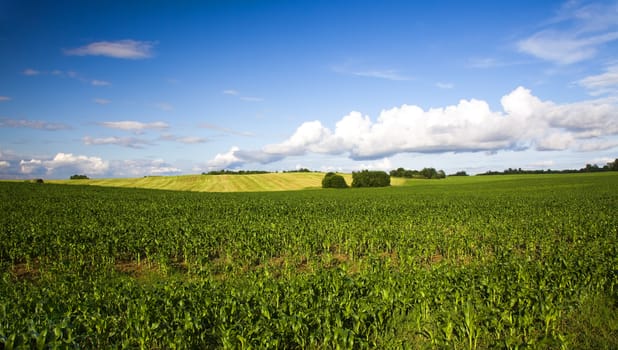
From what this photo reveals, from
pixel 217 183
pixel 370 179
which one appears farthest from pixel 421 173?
pixel 217 183

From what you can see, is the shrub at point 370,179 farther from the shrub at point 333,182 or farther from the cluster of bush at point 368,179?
Result: the shrub at point 333,182

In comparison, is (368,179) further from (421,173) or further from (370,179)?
(421,173)

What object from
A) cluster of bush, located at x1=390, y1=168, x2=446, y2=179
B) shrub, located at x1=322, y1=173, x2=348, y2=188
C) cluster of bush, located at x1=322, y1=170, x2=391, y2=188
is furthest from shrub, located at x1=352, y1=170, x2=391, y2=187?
cluster of bush, located at x1=390, y1=168, x2=446, y2=179

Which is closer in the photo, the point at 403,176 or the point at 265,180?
the point at 265,180

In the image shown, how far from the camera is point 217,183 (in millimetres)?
87500

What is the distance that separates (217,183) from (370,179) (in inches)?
1623

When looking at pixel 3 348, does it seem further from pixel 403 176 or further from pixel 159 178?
pixel 403 176

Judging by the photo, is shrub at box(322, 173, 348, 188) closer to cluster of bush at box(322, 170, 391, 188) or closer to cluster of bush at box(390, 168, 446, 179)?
cluster of bush at box(322, 170, 391, 188)

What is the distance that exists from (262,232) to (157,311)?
446 inches

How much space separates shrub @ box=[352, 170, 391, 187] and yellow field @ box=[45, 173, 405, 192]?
3.86 metres

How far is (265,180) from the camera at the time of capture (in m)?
95.4

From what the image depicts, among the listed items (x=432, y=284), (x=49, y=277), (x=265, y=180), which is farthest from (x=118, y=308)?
(x=265, y=180)

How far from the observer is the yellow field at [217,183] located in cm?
8319

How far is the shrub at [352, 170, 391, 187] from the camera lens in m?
93.3
